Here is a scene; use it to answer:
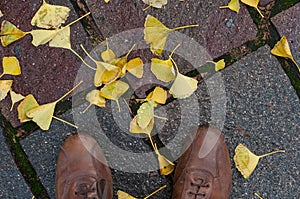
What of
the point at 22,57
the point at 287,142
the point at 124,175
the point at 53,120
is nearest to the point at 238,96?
the point at 287,142

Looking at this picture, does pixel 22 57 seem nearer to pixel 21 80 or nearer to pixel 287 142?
pixel 21 80

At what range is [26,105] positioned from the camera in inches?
74.9

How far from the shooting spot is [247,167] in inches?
76.3

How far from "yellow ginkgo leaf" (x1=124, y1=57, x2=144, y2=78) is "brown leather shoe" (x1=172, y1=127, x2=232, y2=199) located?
32 cm

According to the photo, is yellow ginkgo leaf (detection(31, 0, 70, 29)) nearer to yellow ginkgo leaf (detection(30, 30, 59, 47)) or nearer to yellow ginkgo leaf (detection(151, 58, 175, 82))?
yellow ginkgo leaf (detection(30, 30, 59, 47))

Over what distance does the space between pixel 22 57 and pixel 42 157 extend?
0.39 m

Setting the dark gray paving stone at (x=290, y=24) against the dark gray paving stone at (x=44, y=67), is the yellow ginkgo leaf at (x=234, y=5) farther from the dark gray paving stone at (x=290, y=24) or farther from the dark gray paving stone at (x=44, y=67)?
the dark gray paving stone at (x=44, y=67)

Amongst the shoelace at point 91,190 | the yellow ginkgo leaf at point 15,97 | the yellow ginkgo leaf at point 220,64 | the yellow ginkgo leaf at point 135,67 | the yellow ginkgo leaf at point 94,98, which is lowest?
the shoelace at point 91,190

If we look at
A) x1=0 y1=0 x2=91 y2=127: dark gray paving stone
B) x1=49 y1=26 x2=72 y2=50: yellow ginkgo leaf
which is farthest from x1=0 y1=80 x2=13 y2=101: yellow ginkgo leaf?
x1=49 y1=26 x2=72 y2=50: yellow ginkgo leaf

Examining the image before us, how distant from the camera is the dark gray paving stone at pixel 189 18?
6.33 feet

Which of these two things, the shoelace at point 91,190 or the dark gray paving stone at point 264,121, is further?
the dark gray paving stone at point 264,121

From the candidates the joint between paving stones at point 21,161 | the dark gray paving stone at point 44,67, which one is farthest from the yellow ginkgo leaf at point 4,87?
the joint between paving stones at point 21,161

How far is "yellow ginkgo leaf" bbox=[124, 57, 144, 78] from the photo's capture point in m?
1.91

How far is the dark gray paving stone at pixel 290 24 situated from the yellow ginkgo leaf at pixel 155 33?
0.42m
